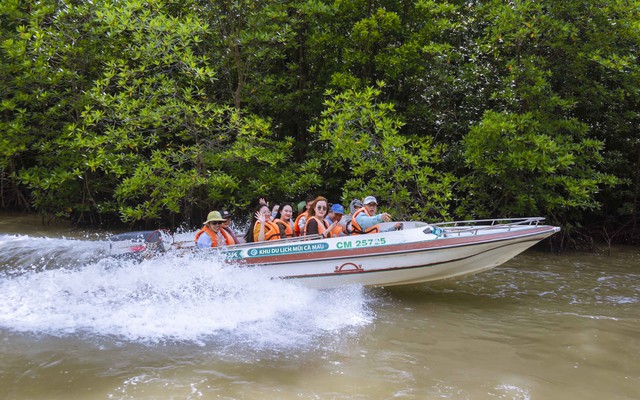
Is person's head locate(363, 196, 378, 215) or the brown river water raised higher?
person's head locate(363, 196, 378, 215)

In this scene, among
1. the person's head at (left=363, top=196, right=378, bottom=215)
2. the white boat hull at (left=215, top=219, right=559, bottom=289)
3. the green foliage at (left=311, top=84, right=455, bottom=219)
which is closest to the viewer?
the white boat hull at (left=215, top=219, right=559, bottom=289)

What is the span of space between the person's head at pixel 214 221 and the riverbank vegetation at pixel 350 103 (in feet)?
9.23

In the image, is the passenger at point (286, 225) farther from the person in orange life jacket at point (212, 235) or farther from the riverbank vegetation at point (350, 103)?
the riverbank vegetation at point (350, 103)

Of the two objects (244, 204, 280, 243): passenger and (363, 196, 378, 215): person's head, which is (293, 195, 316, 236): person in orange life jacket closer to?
(244, 204, 280, 243): passenger

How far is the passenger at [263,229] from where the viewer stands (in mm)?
6867

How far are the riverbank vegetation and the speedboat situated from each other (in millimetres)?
2464

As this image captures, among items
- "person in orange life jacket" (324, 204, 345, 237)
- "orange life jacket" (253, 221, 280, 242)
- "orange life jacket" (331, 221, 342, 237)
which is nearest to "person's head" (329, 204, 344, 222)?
"person in orange life jacket" (324, 204, 345, 237)

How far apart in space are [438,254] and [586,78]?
533 cm

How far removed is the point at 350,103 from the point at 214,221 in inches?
145

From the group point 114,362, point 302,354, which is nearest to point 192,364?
point 114,362

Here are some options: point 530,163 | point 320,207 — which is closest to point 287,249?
point 320,207

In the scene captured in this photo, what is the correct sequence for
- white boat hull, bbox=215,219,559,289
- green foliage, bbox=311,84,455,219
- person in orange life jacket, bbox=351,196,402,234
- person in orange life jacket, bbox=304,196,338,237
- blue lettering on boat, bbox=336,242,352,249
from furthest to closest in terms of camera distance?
green foliage, bbox=311,84,455,219, person in orange life jacket, bbox=304,196,338,237, person in orange life jacket, bbox=351,196,402,234, blue lettering on boat, bbox=336,242,352,249, white boat hull, bbox=215,219,559,289

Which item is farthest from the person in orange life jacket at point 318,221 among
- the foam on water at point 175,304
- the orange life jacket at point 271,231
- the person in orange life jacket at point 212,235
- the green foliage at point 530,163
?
the green foliage at point 530,163

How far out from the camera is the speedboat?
611cm
